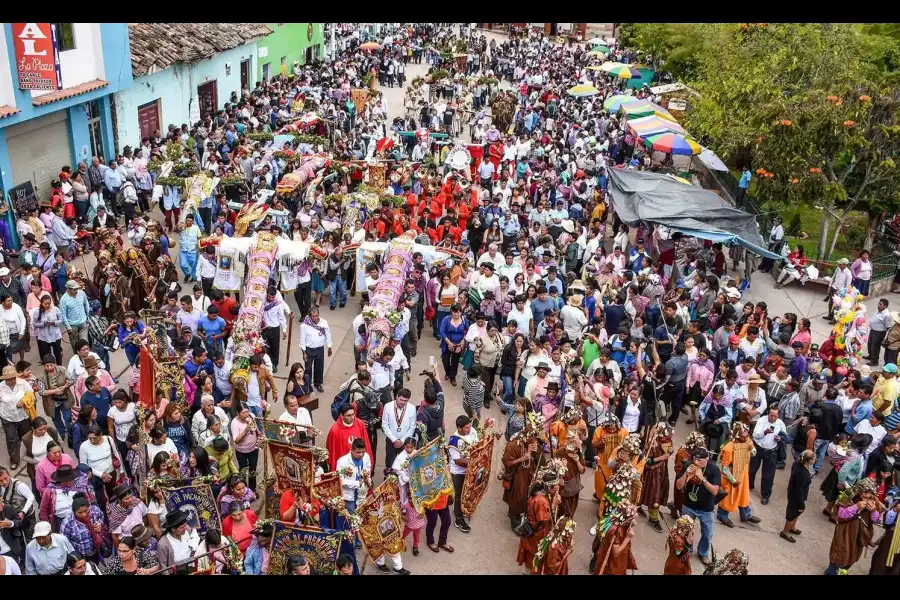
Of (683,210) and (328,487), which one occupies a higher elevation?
(683,210)

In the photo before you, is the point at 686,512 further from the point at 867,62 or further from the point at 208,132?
the point at 867,62

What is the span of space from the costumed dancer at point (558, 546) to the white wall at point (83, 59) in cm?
1474

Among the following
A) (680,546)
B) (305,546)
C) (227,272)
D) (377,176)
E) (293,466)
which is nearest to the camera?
(305,546)

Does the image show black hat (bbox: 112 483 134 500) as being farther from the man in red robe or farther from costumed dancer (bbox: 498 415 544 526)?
costumed dancer (bbox: 498 415 544 526)

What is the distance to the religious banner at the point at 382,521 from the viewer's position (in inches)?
298

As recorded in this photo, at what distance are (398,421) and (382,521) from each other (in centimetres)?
122

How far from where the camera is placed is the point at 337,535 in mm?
6891

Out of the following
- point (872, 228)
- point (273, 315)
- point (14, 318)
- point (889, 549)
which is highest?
point (14, 318)

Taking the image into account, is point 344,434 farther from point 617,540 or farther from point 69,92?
point 69,92

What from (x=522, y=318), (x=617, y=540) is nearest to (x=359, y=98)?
(x=522, y=318)

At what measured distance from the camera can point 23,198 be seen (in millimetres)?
16391

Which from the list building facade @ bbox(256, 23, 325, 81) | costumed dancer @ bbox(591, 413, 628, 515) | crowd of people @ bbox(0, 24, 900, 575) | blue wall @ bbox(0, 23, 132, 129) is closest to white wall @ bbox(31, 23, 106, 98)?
blue wall @ bbox(0, 23, 132, 129)

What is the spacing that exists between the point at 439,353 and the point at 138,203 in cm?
805

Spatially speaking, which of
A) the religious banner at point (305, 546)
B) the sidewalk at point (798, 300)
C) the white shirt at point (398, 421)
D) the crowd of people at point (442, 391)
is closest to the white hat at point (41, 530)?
the crowd of people at point (442, 391)
